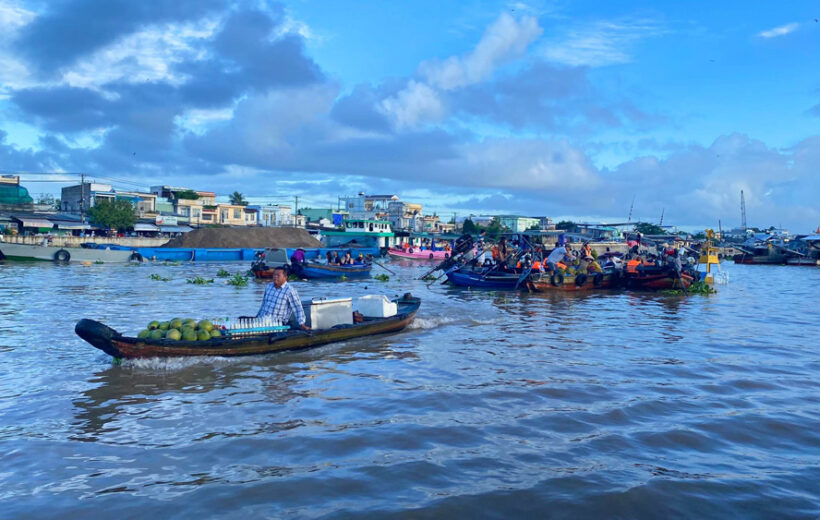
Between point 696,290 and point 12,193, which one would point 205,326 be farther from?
point 12,193

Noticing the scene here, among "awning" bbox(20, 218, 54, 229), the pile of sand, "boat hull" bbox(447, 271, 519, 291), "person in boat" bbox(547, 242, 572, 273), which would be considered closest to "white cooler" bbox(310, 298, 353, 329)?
"boat hull" bbox(447, 271, 519, 291)

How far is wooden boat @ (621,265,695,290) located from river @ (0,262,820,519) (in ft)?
37.5

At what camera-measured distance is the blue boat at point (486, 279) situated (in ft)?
79.4

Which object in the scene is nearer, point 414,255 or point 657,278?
point 657,278

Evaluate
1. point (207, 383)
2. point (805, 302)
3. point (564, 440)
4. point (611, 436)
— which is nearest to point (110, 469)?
point (207, 383)

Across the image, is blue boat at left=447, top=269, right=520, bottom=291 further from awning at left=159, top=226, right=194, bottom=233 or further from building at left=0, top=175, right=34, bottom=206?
building at left=0, top=175, right=34, bottom=206

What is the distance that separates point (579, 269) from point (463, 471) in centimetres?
2065

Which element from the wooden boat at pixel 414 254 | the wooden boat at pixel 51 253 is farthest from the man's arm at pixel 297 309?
the wooden boat at pixel 414 254

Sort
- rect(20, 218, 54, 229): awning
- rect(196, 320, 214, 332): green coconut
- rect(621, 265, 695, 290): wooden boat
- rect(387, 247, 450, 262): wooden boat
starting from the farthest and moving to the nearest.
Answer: rect(387, 247, 450, 262): wooden boat < rect(20, 218, 54, 229): awning < rect(621, 265, 695, 290): wooden boat < rect(196, 320, 214, 332): green coconut

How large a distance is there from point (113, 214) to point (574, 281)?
47.0 metres

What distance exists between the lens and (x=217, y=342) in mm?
9602

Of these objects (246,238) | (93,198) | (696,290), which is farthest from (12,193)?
(696,290)

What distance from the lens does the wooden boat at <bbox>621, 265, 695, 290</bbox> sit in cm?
2467

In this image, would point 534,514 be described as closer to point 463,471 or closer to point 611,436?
point 463,471
